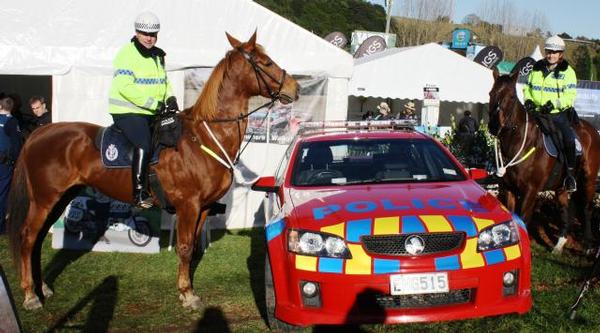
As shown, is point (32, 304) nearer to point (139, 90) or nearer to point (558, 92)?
point (139, 90)

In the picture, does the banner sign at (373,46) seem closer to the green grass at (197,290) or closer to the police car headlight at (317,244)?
the green grass at (197,290)

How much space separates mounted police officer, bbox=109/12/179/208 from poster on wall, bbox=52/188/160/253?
2.36 m

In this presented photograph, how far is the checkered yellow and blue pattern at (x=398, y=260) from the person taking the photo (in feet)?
13.8

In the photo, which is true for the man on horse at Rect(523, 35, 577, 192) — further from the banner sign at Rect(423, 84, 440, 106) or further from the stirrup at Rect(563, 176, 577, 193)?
the banner sign at Rect(423, 84, 440, 106)

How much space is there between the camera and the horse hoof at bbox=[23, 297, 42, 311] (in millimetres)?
5828

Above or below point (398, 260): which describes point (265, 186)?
above

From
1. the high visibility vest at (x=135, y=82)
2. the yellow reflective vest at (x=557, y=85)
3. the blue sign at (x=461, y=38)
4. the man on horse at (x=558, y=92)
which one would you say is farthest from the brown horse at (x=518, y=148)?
the blue sign at (x=461, y=38)

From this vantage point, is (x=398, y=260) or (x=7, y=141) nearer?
(x=398, y=260)

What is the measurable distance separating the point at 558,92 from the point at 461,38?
2965 centimetres

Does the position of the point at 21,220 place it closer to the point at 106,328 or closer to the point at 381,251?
the point at 106,328

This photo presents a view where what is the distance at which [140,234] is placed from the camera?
8.30 metres

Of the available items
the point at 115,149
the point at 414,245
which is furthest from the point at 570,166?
the point at 115,149

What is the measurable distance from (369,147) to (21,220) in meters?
3.65

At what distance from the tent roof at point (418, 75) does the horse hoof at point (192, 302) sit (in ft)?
42.5
